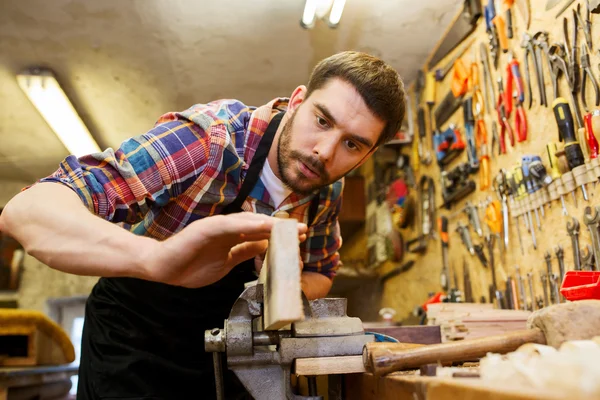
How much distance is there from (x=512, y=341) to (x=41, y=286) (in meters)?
7.38

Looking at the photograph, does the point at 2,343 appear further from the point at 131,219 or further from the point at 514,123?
the point at 514,123

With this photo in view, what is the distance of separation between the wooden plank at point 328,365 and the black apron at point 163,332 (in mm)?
699

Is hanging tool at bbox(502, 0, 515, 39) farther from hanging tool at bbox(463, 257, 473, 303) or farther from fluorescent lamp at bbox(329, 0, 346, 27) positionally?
hanging tool at bbox(463, 257, 473, 303)

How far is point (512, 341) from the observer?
836mm

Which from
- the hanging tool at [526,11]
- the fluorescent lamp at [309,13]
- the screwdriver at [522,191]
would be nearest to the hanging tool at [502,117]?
the screwdriver at [522,191]

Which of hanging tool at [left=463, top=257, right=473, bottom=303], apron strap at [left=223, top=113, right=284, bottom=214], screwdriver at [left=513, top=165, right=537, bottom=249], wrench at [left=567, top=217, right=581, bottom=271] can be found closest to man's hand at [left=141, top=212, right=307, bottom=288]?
apron strap at [left=223, top=113, right=284, bottom=214]

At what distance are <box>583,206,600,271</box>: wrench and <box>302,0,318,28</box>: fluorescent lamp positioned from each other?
1.81 metres

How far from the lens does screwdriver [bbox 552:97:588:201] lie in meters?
1.94

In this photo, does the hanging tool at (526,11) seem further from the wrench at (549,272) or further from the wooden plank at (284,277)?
the wooden plank at (284,277)

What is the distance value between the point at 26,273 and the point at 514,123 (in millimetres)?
6713

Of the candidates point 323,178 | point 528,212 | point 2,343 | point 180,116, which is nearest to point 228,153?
point 180,116

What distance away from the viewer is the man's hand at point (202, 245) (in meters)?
0.96

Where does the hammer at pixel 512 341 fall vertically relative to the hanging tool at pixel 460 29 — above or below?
below

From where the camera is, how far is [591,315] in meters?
0.77
